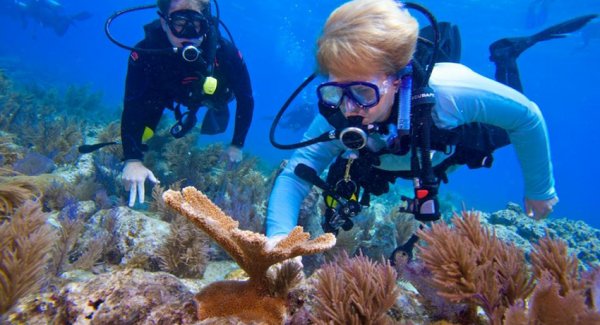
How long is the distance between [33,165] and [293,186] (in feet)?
18.7

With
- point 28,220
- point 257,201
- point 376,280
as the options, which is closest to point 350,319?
point 376,280

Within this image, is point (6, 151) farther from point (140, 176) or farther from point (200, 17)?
point (200, 17)

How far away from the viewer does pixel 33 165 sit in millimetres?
6355

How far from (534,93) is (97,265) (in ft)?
328

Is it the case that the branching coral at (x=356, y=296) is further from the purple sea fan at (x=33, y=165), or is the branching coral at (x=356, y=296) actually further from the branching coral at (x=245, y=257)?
the purple sea fan at (x=33, y=165)

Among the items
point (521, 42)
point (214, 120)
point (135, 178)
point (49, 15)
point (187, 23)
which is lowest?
point (135, 178)

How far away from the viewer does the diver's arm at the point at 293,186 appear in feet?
10.5

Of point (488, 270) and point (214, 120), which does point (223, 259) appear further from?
point (214, 120)

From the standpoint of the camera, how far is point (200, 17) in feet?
17.8

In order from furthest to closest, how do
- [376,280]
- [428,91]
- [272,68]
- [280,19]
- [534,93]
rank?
[272,68]
[534,93]
[280,19]
[428,91]
[376,280]

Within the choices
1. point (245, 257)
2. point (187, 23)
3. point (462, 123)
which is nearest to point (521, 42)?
point (462, 123)

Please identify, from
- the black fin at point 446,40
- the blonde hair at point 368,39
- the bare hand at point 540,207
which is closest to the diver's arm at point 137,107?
the blonde hair at point 368,39

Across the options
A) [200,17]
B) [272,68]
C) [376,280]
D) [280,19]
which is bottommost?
[376,280]


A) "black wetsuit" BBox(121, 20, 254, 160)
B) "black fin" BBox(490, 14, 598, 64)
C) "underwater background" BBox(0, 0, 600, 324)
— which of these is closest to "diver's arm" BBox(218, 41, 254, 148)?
"black wetsuit" BBox(121, 20, 254, 160)
